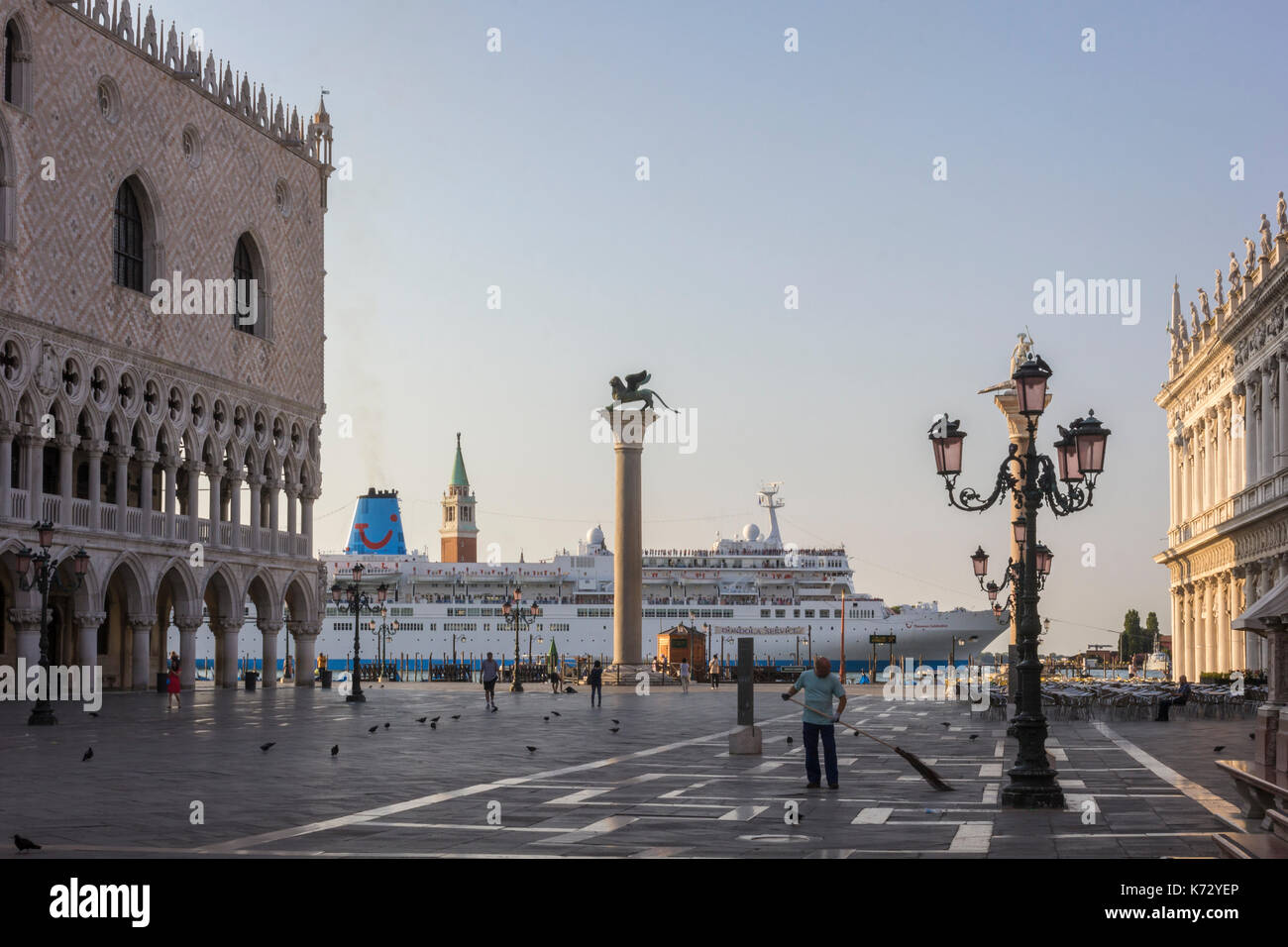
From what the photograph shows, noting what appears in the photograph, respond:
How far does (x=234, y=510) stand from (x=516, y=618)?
979 cm

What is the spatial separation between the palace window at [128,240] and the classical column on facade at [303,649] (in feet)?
47.0

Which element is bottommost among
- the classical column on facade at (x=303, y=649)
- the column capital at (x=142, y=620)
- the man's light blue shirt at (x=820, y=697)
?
the classical column on facade at (x=303, y=649)

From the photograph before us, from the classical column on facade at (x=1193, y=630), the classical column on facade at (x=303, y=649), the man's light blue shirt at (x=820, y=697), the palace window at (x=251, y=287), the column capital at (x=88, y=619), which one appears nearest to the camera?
the man's light blue shirt at (x=820, y=697)

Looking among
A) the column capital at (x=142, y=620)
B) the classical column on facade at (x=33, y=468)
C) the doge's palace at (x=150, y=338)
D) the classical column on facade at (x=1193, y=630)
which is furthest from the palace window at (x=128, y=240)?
the classical column on facade at (x=1193, y=630)

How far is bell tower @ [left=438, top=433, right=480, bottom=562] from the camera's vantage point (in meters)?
146

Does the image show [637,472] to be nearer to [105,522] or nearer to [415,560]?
[105,522]

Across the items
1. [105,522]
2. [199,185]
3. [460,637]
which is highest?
[199,185]

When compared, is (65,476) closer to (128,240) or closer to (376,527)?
(128,240)

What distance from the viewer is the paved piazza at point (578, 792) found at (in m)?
10.3

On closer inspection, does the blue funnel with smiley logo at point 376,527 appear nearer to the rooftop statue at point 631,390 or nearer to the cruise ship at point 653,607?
the cruise ship at point 653,607

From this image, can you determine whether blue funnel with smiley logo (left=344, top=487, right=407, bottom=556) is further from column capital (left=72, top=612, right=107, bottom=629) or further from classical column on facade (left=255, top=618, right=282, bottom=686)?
column capital (left=72, top=612, right=107, bottom=629)
